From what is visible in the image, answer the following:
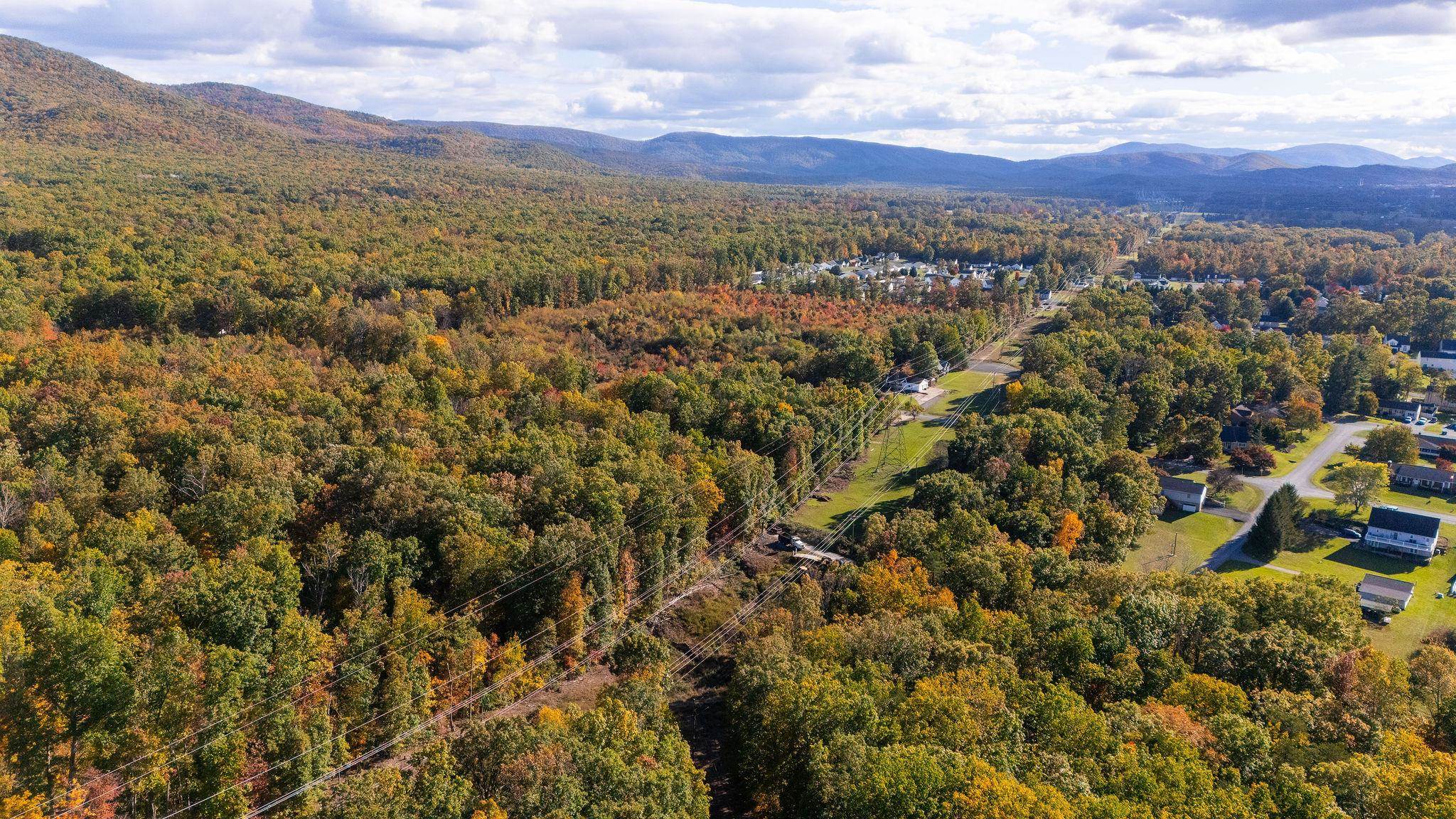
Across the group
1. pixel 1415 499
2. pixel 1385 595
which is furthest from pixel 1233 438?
pixel 1385 595

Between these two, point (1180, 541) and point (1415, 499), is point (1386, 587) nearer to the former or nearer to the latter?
point (1180, 541)

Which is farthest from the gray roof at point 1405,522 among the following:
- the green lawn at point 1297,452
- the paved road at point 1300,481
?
the green lawn at point 1297,452

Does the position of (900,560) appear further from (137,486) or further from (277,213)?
(277,213)

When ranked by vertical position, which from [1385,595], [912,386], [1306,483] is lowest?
[1385,595]

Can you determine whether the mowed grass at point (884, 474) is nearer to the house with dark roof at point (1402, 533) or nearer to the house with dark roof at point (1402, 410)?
the house with dark roof at point (1402, 533)

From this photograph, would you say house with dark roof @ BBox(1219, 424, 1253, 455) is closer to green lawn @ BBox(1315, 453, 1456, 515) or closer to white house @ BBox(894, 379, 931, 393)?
green lawn @ BBox(1315, 453, 1456, 515)
